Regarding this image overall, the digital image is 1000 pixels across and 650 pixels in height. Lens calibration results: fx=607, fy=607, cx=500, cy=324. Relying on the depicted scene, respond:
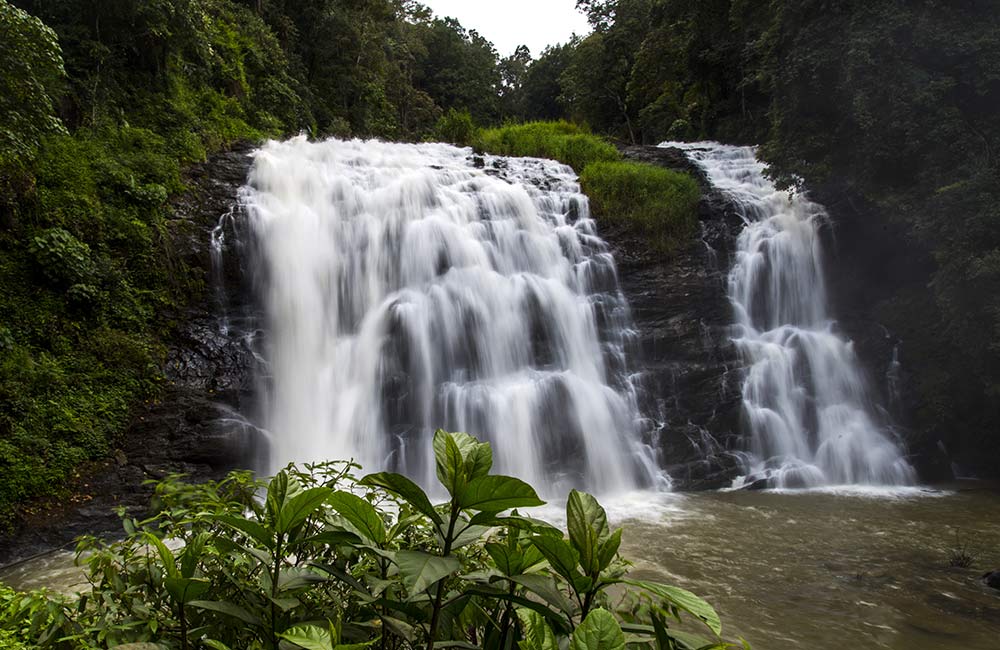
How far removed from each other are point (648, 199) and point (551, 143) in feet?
14.2

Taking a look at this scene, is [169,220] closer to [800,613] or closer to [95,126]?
[95,126]

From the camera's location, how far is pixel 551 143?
16.0m

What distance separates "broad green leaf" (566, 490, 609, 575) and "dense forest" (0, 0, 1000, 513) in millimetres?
7090

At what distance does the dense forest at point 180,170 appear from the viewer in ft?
23.5

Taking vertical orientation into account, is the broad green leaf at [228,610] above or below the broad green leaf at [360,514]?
below

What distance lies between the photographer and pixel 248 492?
72.2 inches

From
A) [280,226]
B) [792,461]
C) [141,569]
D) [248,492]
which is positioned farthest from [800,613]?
[280,226]

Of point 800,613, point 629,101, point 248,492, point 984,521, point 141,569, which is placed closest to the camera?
point 141,569

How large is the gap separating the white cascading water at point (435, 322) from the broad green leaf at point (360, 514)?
7148 millimetres

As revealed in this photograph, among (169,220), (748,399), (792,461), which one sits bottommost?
(792,461)

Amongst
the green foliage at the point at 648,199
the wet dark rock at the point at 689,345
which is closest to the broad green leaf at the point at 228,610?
the wet dark rock at the point at 689,345

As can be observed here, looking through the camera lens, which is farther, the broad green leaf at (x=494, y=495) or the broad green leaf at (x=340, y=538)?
the broad green leaf at (x=340, y=538)

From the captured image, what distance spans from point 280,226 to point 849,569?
30.8 feet

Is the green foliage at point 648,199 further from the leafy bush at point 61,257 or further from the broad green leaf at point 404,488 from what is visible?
the broad green leaf at point 404,488
